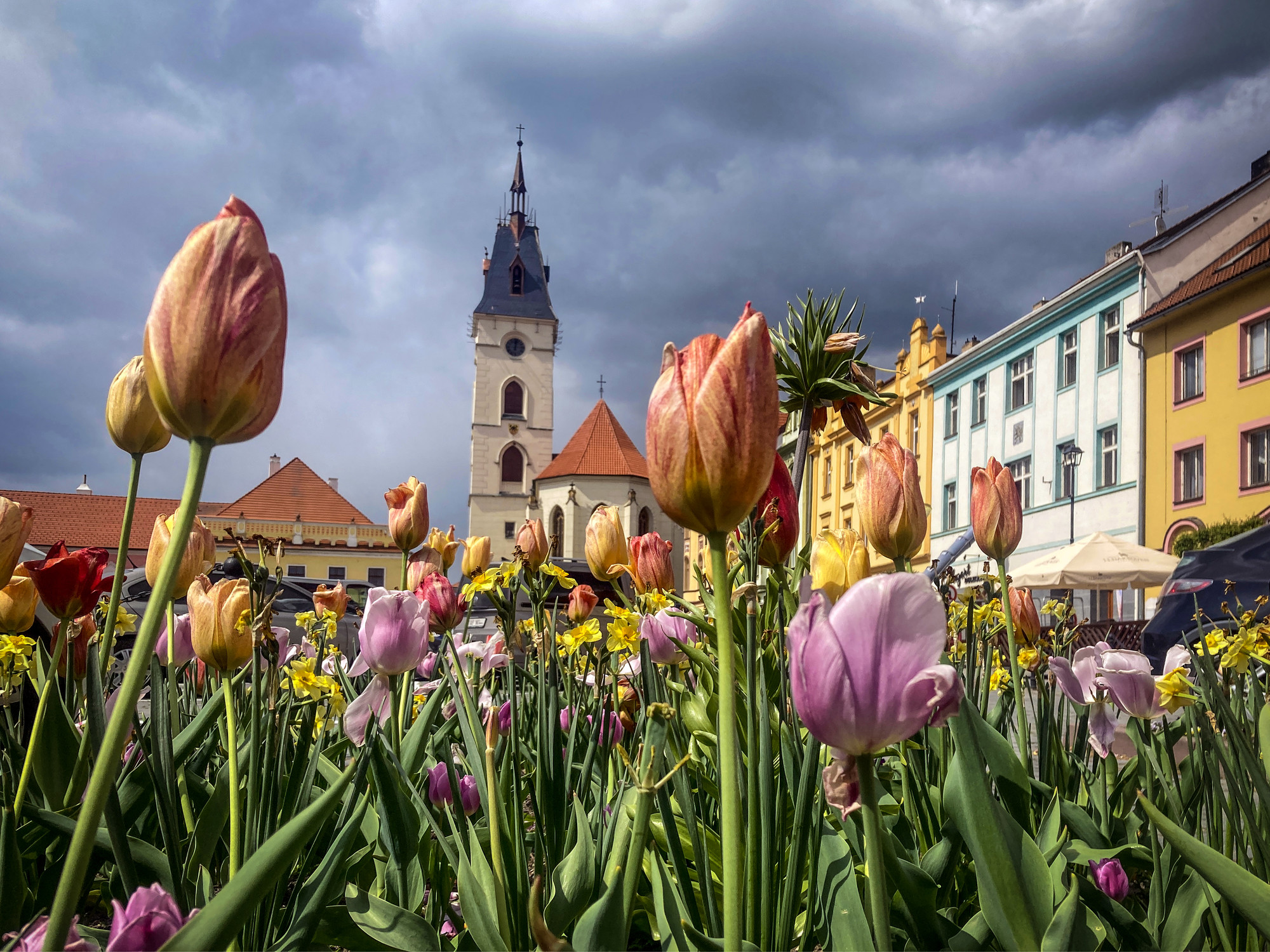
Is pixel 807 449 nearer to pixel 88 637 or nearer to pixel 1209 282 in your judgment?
pixel 88 637

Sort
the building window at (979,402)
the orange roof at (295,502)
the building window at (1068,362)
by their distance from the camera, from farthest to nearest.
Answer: the orange roof at (295,502)
the building window at (979,402)
the building window at (1068,362)

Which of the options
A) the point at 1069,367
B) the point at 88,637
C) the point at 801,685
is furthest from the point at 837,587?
the point at 1069,367

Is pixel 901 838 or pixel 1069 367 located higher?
pixel 1069 367

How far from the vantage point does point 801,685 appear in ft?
2.26

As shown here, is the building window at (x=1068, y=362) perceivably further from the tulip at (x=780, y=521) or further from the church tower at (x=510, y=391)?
the church tower at (x=510, y=391)

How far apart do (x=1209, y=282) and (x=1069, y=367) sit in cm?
378

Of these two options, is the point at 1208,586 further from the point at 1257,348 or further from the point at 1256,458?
the point at 1257,348

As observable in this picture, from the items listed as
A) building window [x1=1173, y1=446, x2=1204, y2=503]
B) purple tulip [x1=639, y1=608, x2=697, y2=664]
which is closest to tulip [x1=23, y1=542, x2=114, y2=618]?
purple tulip [x1=639, y1=608, x2=697, y2=664]

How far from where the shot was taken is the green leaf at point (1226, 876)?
75 centimetres

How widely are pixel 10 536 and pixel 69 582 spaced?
0.21 m

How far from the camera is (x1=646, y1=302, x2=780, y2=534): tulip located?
0.71 metres

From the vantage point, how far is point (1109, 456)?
19016mm

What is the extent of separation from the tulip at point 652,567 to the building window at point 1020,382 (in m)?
22.0

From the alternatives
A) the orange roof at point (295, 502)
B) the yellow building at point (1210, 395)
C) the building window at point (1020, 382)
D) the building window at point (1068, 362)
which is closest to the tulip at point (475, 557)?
the yellow building at point (1210, 395)
